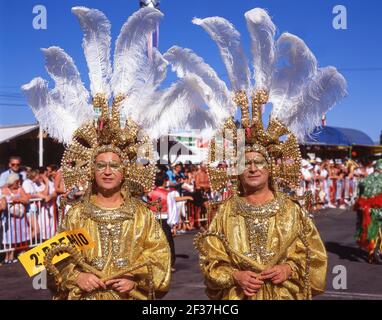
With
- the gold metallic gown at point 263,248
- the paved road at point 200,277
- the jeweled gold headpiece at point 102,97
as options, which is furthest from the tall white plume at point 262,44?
the paved road at point 200,277

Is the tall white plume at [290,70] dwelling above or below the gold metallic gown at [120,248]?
above

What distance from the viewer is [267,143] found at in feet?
12.5

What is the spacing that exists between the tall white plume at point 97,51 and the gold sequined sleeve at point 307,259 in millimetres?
1731

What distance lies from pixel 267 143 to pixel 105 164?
3.80ft

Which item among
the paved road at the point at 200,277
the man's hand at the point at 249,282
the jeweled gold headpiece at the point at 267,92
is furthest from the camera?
the paved road at the point at 200,277

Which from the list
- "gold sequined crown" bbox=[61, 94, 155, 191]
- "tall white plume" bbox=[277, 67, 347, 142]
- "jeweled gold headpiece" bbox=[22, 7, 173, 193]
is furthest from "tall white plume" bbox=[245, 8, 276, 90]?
"gold sequined crown" bbox=[61, 94, 155, 191]

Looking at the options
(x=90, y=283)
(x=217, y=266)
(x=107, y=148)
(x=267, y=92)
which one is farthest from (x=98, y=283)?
(x=267, y=92)

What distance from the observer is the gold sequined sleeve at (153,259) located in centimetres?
355

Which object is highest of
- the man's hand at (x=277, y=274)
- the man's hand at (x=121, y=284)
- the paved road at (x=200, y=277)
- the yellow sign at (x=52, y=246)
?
the yellow sign at (x=52, y=246)

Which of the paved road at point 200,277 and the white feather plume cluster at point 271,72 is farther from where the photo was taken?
the paved road at point 200,277

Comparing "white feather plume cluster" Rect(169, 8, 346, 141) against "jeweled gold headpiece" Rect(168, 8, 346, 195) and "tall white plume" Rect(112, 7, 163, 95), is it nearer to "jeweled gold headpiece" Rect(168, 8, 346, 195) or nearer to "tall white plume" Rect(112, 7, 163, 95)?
"jeweled gold headpiece" Rect(168, 8, 346, 195)

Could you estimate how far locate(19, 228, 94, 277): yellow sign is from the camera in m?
3.44

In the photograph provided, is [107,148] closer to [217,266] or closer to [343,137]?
[217,266]

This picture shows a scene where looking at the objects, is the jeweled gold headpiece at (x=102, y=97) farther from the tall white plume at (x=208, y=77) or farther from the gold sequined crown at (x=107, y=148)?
the tall white plume at (x=208, y=77)
